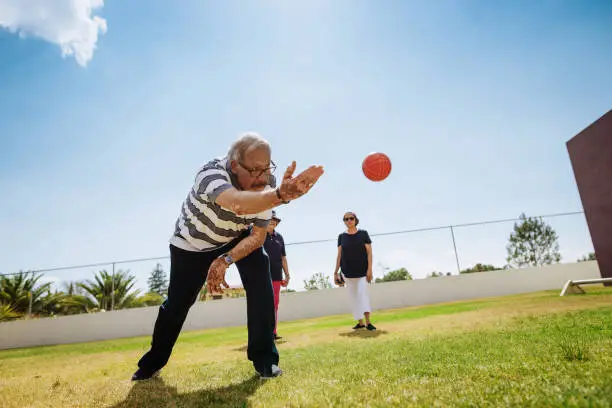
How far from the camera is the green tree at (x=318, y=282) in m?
14.5

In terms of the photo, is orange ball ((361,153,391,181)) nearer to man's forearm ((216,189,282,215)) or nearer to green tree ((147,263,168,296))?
man's forearm ((216,189,282,215))

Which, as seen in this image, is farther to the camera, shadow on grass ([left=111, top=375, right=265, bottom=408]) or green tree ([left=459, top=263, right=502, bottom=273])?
green tree ([left=459, top=263, right=502, bottom=273])

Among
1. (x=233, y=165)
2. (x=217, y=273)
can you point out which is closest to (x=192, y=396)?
(x=217, y=273)

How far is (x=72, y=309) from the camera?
64.4ft

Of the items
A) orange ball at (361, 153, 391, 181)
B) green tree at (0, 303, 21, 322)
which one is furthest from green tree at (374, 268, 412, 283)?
green tree at (0, 303, 21, 322)

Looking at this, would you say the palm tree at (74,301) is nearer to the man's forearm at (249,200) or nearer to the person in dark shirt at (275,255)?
the person in dark shirt at (275,255)

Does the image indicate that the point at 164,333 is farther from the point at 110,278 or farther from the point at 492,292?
the point at 492,292

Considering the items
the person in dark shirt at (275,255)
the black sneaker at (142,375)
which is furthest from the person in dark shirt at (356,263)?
the black sneaker at (142,375)

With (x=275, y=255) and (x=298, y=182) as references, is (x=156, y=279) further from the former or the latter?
(x=298, y=182)

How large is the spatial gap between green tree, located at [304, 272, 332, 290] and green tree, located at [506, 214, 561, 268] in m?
8.25

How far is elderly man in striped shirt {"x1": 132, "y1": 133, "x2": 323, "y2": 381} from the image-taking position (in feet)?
8.63

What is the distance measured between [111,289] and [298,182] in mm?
17193

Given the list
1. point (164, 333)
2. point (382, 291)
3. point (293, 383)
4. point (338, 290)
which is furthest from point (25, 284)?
point (293, 383)

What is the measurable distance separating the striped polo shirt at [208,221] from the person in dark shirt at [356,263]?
4.15 metres
